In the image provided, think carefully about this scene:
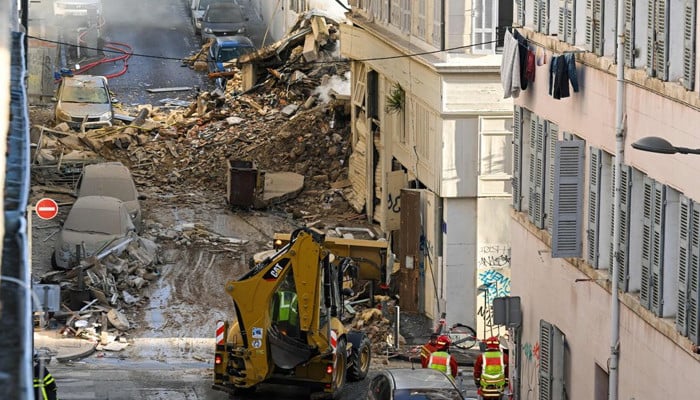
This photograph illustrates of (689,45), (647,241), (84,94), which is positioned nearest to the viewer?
(689,45)

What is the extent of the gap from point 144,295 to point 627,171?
14.8 meters

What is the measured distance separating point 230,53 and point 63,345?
88.0ft

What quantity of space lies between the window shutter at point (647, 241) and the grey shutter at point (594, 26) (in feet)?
8.61

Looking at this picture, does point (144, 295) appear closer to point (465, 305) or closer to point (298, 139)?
point (465, 305)

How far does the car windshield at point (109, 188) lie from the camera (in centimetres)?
3681

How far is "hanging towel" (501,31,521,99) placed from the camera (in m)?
23.8

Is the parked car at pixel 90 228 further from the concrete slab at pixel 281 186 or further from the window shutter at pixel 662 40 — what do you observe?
the window shutter at pixel 662 40

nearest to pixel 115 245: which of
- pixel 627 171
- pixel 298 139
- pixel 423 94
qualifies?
pixel 423 94

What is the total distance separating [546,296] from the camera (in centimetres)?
2323

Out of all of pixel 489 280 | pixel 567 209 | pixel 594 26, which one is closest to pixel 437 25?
pixel 489 280

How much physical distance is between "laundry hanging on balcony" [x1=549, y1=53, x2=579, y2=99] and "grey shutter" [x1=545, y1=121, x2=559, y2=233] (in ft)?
4.10

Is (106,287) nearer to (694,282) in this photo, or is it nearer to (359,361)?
(359,361)

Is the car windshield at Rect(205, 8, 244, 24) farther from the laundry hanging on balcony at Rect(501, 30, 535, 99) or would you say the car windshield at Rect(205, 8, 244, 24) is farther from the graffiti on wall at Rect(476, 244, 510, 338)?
the laundry hanging on balcony at Rect(501, 30, 535, 99)

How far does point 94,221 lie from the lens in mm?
33531
